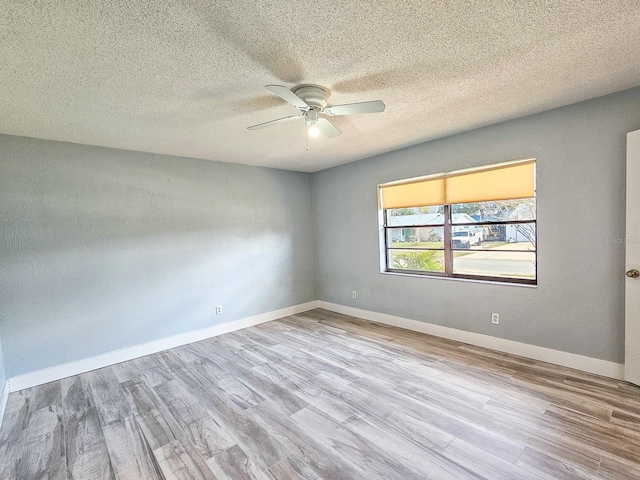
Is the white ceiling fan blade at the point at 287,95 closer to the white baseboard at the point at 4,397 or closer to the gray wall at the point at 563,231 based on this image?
the gray wall at the point at 563,231

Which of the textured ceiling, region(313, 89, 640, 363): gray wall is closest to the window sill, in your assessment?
region(313, 89, 640, 363): gray wall

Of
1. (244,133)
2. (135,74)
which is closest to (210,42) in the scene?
(135,74)

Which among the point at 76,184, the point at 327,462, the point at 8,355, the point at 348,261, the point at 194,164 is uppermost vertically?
the point at 194,164

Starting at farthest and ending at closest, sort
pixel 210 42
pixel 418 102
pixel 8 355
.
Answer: pixel 8 355
pixel 418 102
pixel 210 42

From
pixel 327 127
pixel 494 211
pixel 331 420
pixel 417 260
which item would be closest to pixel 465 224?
pixel 494 211

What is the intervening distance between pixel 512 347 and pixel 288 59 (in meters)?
3.46

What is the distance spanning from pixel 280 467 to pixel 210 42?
2486 mm

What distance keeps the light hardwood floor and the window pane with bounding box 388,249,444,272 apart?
1074mm

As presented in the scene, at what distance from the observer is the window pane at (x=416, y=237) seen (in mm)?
3898

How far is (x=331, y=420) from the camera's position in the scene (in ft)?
7.14

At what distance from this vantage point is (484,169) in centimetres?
331

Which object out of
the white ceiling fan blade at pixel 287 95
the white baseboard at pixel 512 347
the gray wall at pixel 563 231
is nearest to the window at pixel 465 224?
the gray wall at pixel 563 231

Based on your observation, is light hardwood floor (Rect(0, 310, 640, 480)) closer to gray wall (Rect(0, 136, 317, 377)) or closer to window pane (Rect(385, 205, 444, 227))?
gray wall (Rect(0, 136, 317, 377))

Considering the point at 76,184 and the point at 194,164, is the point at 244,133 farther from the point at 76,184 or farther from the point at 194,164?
the point at 76,184
